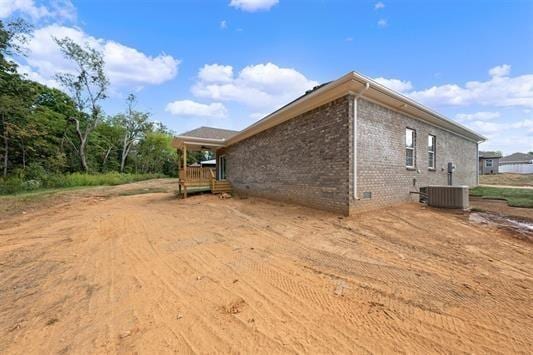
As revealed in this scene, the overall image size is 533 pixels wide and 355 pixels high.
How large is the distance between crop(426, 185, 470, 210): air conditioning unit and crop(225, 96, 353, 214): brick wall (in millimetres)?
3581

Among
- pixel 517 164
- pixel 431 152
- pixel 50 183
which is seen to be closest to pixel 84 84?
pixel 50 183

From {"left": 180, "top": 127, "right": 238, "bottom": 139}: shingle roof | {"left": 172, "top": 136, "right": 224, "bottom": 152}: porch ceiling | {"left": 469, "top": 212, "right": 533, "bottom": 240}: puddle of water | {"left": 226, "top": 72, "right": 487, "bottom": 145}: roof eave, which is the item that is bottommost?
{"left": 469, "top": 212, "right": 533, "bottom": 240}: puddle of water

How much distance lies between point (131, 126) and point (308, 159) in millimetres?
34723

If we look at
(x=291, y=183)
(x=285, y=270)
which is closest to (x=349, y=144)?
(x=291, y=183)

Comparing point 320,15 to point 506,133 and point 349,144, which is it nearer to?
point 349,144

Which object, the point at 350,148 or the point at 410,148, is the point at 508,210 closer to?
the point at 410,148

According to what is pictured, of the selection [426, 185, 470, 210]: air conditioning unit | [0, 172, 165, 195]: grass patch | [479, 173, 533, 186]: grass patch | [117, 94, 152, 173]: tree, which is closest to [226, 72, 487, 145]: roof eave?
[426, 185, 470, 210]: air conditioning unit

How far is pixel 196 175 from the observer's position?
12.8 meters

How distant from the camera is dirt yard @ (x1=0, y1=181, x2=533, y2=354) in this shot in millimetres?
1860

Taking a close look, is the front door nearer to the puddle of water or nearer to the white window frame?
the white window frame

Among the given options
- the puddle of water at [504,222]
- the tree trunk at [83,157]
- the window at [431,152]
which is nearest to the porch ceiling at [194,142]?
the window at [431,152]

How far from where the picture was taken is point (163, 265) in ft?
11.6

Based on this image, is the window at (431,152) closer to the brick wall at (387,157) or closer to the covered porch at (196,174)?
the brick wall at (387,157)

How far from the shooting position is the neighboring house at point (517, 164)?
31788 mm
